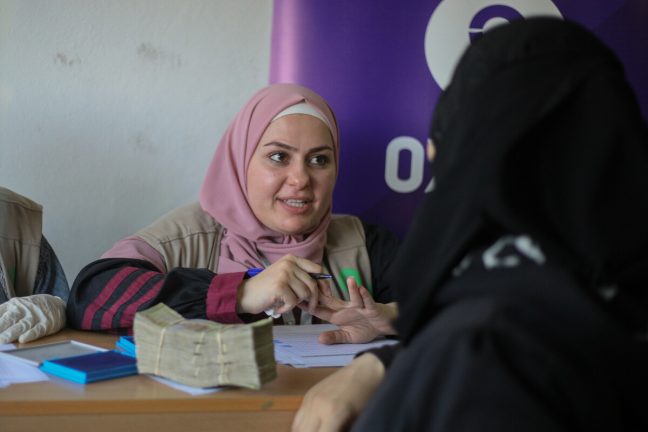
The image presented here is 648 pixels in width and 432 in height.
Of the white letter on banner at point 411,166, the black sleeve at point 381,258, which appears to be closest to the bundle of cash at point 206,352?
the black sleeve at point 381,258

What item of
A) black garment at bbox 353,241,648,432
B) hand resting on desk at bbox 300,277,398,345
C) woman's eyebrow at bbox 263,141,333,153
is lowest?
hand resting on desk at bbox 300,277,398,345

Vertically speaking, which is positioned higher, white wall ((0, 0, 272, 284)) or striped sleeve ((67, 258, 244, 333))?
white wall ((0, 0, 272, 284))

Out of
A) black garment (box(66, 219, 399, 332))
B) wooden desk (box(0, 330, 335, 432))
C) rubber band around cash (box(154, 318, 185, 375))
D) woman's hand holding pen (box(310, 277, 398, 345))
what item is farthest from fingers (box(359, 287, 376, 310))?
rubber band around cash (box(154, 318, 185, 375))

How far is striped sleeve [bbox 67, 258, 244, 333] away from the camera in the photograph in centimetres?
176

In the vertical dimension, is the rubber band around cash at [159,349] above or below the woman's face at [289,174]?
below

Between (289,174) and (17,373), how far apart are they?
41.2 inches

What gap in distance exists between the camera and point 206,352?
127cm

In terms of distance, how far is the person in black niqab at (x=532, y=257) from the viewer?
2.18ft

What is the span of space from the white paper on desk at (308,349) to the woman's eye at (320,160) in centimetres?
54

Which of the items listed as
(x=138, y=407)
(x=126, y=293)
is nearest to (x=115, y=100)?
(x=126, y=293)

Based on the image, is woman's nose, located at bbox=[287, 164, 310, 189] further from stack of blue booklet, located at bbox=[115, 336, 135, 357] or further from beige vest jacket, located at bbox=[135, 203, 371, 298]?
stack of blue booklet, located at bbox=[115, 336, 135, 357]

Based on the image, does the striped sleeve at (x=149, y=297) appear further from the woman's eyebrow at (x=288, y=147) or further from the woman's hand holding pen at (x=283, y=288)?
the woman's eyebrow at (x=288, y=147)

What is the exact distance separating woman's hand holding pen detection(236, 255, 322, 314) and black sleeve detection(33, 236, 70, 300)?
0.68 metres

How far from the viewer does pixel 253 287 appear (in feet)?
5.74
